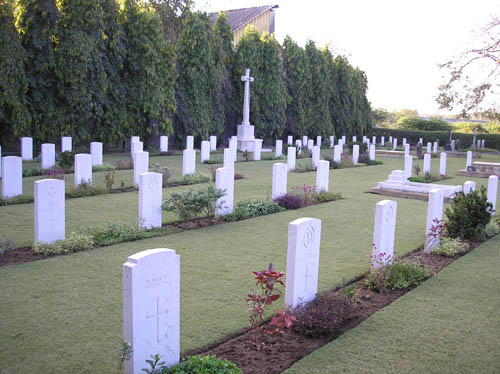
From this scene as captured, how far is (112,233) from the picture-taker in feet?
25.1

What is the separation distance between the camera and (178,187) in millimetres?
13031

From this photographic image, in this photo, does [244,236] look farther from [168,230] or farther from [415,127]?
[415,127]

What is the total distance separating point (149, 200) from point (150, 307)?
501cm

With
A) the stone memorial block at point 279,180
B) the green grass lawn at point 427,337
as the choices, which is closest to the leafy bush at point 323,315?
the green grass lawn at point 427,337

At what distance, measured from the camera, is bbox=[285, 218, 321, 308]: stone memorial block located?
187 inches

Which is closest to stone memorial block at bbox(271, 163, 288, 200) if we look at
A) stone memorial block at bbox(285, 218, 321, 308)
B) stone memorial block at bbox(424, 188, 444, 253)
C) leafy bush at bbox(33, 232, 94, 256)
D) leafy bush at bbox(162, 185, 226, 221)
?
leafy bush at bbox(162, 185, 226, 221)

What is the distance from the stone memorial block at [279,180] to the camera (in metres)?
11.0

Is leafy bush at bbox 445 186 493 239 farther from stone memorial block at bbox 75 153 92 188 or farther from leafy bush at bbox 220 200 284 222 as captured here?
stone memorial block at bbox 75 153 92 188

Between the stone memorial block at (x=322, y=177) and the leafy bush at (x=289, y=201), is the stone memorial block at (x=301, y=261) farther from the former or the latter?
the stone memorial block at (x=322, y=177)

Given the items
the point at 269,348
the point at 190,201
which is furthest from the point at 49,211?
the point at 269,348

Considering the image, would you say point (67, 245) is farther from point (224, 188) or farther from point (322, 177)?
point (322, 177)

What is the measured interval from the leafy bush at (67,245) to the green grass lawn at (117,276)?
0.73 feet

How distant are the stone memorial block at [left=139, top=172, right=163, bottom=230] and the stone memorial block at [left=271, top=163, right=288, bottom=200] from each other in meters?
3.35

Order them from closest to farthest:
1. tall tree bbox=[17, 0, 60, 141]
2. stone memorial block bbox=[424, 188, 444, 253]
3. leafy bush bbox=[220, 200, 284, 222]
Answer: stone memorial block bbox=[424, 188, 444, 253] → leafy bush bbox=[220, 200, 284, 222] → tall tree bbox=[17, 0, 60, 141]
